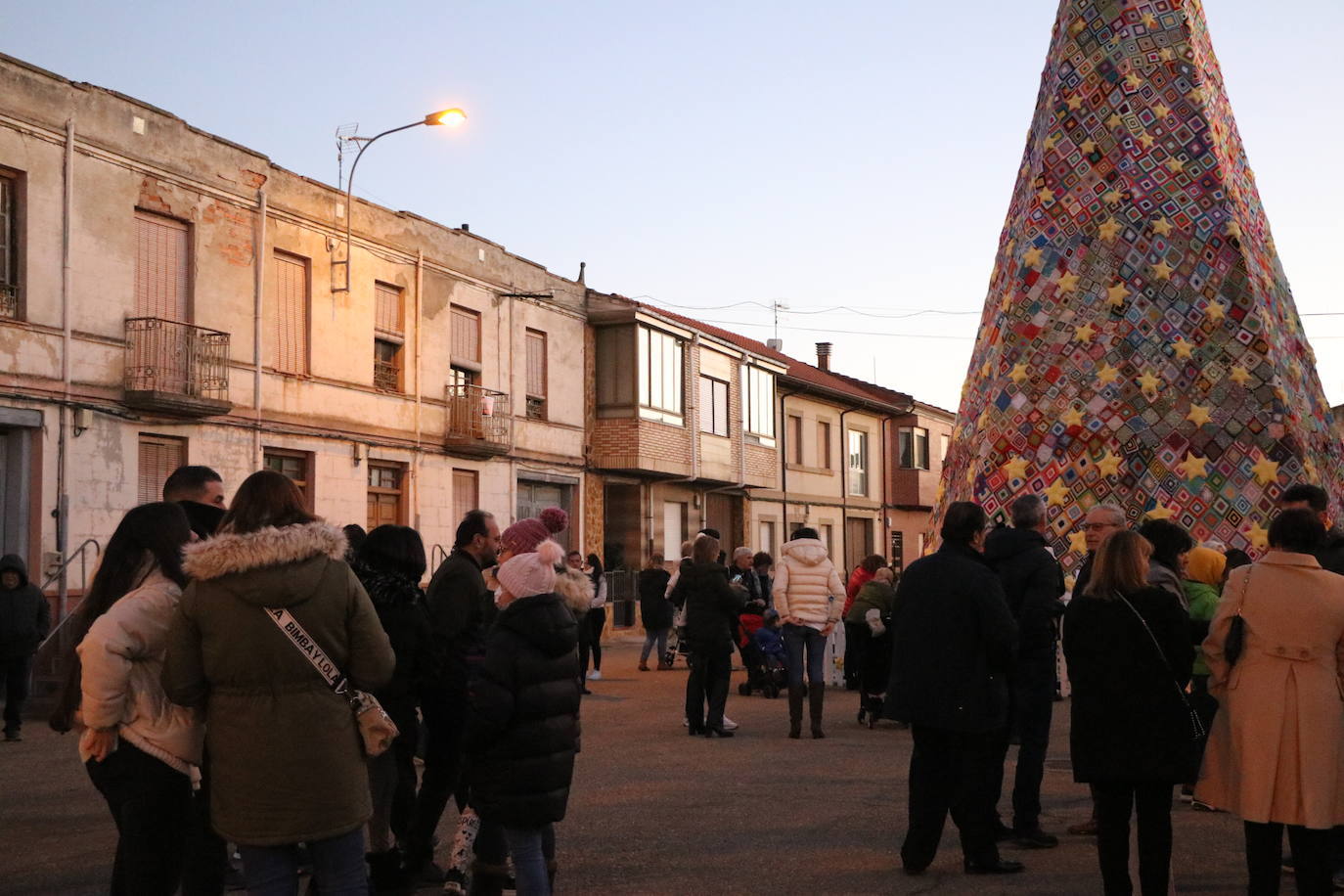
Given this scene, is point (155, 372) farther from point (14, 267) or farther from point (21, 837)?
point (21, 837)

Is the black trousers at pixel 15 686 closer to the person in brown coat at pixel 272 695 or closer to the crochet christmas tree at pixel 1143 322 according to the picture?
the crochet christmas tree at pixel 1143 322

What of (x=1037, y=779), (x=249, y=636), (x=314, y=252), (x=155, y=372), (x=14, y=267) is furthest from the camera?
(x=314, y=252)

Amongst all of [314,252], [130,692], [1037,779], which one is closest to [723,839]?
[1037,779]

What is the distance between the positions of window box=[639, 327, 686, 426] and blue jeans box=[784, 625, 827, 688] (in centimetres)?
1782

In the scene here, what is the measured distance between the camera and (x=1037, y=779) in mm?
7434

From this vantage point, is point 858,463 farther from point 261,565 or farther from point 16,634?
point 261,565

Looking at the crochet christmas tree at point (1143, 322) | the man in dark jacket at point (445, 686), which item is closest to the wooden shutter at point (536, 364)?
the crochet christmas tree at point (1143, 322)

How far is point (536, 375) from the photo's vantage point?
28.5 meters

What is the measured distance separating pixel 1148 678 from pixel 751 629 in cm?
1205

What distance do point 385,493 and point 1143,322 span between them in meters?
15.9

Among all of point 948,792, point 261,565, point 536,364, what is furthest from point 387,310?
point 261,565

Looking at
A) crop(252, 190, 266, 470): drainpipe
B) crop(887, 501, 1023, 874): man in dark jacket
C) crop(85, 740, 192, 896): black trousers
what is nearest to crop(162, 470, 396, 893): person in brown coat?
crop(85, 740, 192, 896): black trousers

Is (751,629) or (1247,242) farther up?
(1247,242)

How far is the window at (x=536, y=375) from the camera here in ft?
92.6
